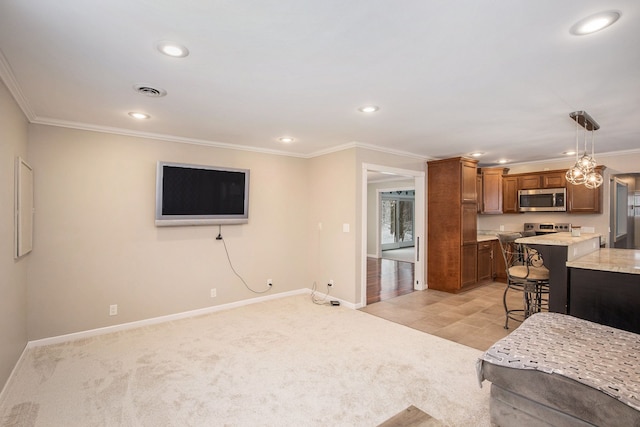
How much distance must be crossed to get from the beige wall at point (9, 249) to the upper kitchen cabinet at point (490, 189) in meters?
7.05

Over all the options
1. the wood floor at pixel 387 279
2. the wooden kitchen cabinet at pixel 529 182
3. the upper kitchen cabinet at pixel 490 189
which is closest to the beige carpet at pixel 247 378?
the wood floor at pixel 387 279

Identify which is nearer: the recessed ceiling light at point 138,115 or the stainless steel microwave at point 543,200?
the recessed ceiling light at point 138,115

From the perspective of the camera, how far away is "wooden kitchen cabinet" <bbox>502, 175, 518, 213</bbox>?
6.51 meters

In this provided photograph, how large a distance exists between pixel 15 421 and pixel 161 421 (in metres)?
1.00

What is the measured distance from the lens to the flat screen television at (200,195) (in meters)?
4.06

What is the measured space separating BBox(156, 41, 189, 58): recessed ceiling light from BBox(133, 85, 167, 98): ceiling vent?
0.70m

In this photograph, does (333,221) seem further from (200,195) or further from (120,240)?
(120,240)

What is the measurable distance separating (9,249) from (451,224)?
5.67 metres

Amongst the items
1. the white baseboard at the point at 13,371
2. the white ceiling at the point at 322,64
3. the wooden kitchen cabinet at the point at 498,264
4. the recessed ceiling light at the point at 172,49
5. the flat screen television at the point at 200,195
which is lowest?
the white baseboard at the point at 13,371

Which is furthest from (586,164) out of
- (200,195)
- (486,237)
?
(200,195)

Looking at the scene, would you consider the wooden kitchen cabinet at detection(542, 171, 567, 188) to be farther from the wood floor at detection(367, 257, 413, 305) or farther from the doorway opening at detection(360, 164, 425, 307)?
the wood floor at detection(367, 257, 413, 305)

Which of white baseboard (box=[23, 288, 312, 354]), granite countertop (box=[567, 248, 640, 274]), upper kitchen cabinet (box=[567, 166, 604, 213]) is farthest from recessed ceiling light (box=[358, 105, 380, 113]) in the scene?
upper kitchen cabinet (box=[567, 166, 604, 213])

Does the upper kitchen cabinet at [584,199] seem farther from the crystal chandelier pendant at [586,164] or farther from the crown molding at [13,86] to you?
the crown molding at [13,86]

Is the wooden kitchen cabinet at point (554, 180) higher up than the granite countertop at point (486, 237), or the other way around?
the wooden kitchen cabinet at point (554, 180)
